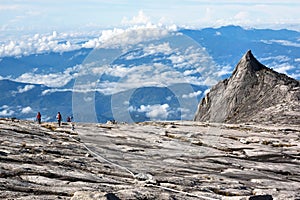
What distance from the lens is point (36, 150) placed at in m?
38.1

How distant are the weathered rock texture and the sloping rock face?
32.7 meters

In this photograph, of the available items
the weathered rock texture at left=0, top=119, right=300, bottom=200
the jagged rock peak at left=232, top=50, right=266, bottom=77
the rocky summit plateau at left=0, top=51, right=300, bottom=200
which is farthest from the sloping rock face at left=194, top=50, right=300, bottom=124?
the weathered rock texture at left=0, top=119, right=300, bottom=200

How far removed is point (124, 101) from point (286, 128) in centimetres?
4340

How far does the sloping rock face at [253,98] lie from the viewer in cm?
9212

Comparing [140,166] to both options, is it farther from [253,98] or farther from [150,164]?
[253,98]

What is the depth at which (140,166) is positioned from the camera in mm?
36719

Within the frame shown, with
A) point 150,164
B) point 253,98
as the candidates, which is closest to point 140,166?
point 150,164

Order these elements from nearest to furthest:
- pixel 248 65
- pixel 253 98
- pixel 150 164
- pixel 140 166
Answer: pixel 140 166 → pixel 150 164 → pixel 253 98 → pixel 248 65

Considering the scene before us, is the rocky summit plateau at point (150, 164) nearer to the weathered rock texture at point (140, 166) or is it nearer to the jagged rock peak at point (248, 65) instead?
the weathered rock texture at point (140, 166)

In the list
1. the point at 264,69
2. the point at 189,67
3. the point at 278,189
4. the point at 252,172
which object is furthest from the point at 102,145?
the point at 264,69

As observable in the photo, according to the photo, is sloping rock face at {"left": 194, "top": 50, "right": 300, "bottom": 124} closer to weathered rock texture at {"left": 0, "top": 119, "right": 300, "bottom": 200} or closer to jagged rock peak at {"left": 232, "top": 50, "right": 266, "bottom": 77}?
jagged rock peak at {"left": 232, "top": 50, "right": 266, "bottom": 77}

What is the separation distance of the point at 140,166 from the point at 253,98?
76.2 m

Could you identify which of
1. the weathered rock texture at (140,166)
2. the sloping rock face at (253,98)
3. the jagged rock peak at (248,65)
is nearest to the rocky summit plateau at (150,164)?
the weathered rock texture at (140,166)

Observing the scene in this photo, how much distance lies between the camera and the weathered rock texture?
87.9 ft
